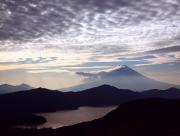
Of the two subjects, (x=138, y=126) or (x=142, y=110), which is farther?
(x=142, y=110)

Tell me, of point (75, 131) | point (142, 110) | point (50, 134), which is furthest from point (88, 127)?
point (142, 110)

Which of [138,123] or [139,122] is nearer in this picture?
[138,123]

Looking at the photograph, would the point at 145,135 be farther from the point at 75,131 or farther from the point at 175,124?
the point at 75,131

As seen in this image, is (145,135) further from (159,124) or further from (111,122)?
(111,122)

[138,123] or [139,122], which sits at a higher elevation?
[139,122]

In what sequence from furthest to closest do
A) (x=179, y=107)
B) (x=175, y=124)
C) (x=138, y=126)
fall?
(x=179, y=107) < (x=138, y=126) < (x=175, y=124)

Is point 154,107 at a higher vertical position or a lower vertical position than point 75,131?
higher

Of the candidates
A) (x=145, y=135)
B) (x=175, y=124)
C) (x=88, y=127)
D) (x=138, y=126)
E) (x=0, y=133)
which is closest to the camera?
(x=145, y=135)
